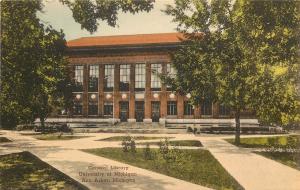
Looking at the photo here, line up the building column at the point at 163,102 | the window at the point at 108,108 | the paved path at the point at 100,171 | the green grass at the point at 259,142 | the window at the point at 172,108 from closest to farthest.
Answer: the paved path at the point at 100,171, the green grass at the point at 259,142, the window at the point at 172,108, the building column at the point at 163,102, the window at the point at 108,108

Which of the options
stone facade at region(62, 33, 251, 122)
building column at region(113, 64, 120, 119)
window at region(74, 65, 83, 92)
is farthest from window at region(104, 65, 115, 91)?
window at region(74, 65, 83, 92)

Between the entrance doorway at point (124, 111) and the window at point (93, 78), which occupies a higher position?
the window at point (93, 78)

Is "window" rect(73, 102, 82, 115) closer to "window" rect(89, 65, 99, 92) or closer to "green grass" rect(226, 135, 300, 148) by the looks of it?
"window" rect(89, 65, 99, 92)

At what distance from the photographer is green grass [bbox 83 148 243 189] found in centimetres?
1209

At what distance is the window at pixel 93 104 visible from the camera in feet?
165

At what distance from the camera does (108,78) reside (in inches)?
1993

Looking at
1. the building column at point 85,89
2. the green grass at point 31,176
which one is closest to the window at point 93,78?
the building column at point 85,89

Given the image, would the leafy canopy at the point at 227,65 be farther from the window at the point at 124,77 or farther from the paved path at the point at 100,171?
the window at the point at 124,77

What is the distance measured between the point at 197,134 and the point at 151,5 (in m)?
22.4

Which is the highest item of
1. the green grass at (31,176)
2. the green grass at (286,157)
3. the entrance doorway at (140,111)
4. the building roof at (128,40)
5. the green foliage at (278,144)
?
the building roof at (128,40)

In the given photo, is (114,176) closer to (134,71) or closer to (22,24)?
(22,24)

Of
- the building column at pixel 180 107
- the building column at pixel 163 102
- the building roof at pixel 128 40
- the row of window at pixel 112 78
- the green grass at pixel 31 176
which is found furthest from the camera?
the row of window at pixel 112 78

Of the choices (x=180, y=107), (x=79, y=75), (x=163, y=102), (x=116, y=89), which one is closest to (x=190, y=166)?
(x=180, y=107)

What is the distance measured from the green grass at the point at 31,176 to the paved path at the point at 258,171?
5.15 m
